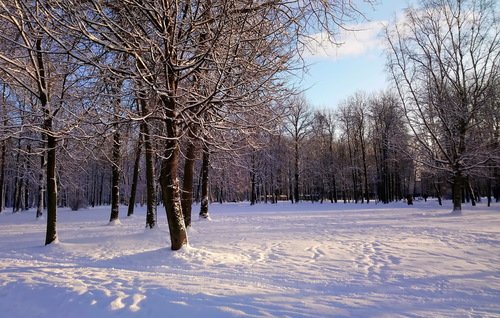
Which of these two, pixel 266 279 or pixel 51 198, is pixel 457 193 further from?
pixel 51 198

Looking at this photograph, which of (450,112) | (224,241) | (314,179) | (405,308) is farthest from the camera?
(314,179)

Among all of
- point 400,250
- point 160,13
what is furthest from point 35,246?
point 400,250

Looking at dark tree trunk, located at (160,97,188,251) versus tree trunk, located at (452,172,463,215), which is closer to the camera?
dark tree trunk, located at (160,97,188,251)

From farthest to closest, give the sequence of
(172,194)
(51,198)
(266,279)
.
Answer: (51,198), (172,194), (266,279)

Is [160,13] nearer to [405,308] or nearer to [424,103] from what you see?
[405,308]

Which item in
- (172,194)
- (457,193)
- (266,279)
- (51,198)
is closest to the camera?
(266,279)

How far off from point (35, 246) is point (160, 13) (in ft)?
30.9

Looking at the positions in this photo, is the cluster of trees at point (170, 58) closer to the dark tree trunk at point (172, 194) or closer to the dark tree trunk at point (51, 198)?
the dark tree trunk at point (172, 194)

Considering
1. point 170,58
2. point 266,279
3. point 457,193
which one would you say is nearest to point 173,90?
point 170,58

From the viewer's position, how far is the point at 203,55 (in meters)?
7.57

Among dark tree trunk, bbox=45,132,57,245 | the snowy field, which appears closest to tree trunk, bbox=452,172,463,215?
the snowy field

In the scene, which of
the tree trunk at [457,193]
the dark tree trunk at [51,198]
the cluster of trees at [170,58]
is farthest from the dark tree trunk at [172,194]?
the tree trunk at [457,193]

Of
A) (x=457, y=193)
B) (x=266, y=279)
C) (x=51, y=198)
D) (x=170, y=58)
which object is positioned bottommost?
(x=266, y=279)

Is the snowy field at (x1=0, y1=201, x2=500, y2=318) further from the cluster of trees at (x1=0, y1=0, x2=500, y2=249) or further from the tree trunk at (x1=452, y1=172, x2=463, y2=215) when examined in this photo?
the tree trunk at (x1=452, y1=172, x2=463, y2=215)
